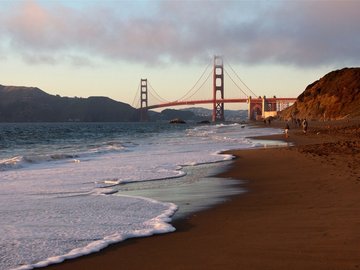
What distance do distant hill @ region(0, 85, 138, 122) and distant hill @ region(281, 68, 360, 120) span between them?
251 feet

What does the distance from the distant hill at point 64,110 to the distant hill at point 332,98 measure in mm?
76631

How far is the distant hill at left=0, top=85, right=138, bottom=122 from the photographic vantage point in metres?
147

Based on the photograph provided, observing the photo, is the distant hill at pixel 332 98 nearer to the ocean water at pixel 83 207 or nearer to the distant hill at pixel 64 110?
the ocean water at pixel 83 207

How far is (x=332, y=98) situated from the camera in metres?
62.2

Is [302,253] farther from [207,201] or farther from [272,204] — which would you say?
[207,201]

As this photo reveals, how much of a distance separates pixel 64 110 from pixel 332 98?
4076 inches

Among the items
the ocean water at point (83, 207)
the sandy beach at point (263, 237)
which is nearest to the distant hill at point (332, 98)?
the ocean water at point (83, 207)

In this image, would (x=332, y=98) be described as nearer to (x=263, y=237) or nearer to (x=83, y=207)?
(x=83, y=207)

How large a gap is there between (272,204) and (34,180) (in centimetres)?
517

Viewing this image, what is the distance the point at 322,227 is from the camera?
4539mm

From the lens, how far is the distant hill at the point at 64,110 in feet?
482

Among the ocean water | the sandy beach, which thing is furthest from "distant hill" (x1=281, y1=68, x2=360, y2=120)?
the sandy beach

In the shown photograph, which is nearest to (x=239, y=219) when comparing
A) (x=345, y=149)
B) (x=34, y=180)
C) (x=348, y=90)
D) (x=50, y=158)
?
(x=34, y=180)

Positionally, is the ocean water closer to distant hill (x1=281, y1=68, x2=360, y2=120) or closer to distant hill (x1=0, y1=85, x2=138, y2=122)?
distant hill (x1=281, y1=68, x2=360, y2=120)
